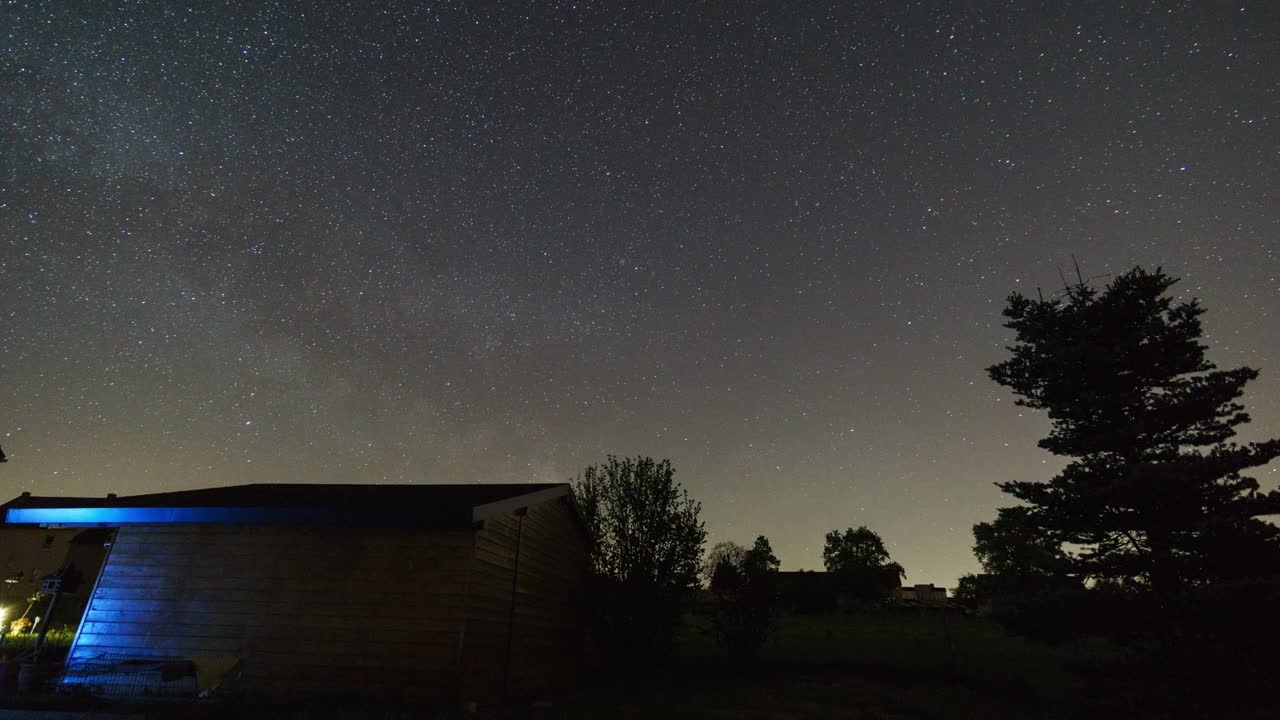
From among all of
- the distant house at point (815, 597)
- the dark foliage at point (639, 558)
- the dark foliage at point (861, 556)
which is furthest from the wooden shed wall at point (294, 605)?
the dark foliage at point (861, 556)

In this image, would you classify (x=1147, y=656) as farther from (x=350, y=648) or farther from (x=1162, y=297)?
(x=350, y=648)

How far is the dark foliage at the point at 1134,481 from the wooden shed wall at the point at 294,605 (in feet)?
46.0

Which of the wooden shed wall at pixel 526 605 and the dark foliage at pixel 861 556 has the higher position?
the dark foliage at pixel 861 556

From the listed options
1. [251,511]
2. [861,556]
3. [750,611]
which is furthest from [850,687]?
[861,556]

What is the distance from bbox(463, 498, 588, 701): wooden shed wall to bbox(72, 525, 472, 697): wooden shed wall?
651 millimetres

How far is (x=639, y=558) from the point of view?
64.2ft

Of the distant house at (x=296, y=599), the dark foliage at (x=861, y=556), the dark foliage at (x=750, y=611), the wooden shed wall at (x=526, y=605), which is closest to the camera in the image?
the distant house at (x=296, y=599)

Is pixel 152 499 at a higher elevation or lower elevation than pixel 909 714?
higher

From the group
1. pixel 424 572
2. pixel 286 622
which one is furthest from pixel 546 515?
pixel 286 622

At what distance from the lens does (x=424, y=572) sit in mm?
10180

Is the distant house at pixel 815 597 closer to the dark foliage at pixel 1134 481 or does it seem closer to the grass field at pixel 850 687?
the grass field at pixel 850 687

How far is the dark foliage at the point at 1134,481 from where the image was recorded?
→ 13.6m

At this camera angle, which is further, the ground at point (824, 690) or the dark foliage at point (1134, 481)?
the dark foliage at point (1134, 481)

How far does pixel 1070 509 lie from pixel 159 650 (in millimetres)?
21109
